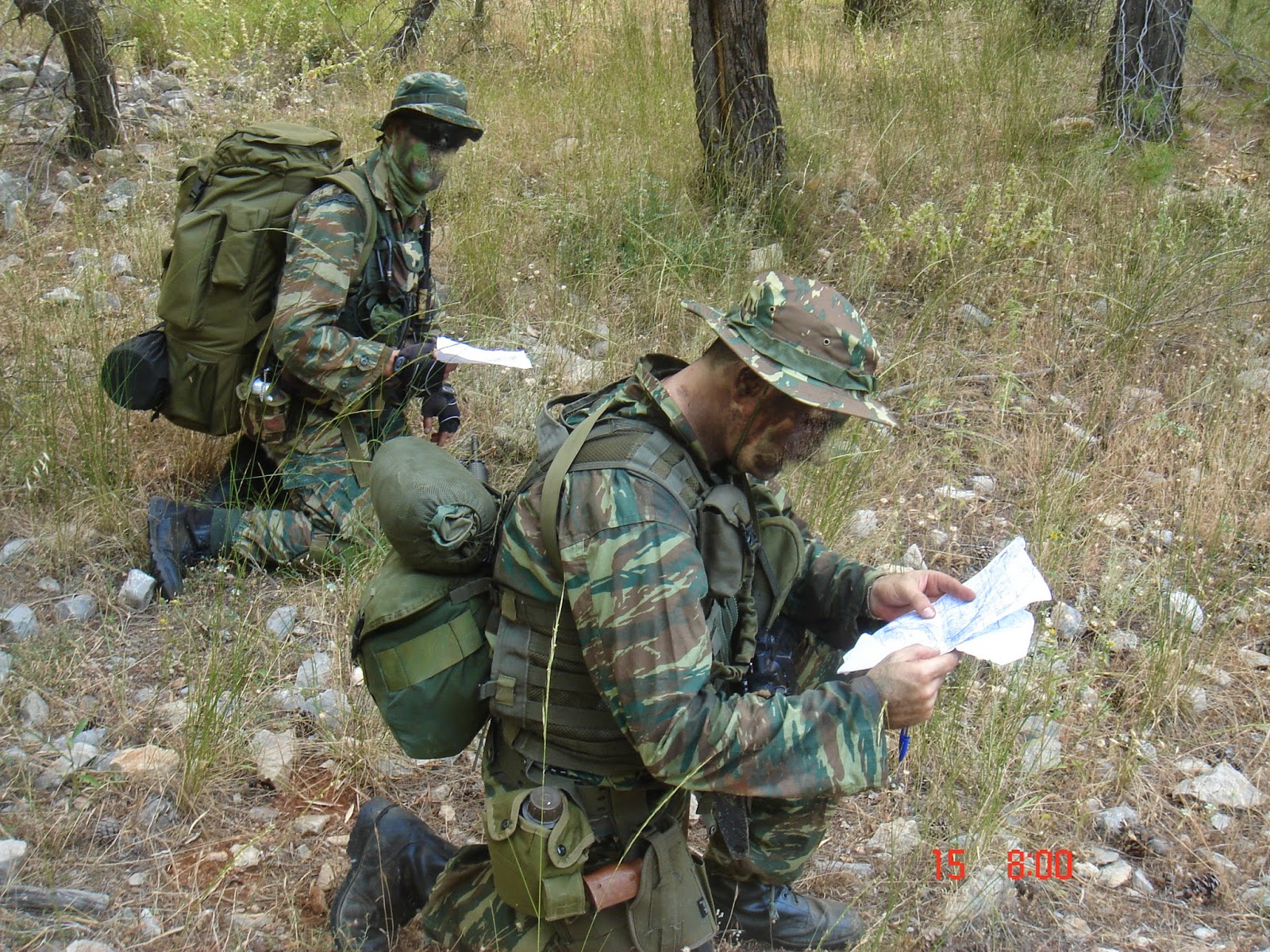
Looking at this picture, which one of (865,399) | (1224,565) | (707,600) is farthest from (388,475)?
(1224,565)

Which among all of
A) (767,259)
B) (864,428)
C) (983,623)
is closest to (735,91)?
(767,259)

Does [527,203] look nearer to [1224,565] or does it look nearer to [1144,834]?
[1224,565]

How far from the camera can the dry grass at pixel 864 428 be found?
8.98 feet

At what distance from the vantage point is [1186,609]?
3.29 metres

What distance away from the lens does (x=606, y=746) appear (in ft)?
7.12

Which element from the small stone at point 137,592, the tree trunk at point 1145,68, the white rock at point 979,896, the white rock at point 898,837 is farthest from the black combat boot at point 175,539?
the tree trunk at point 1145,68

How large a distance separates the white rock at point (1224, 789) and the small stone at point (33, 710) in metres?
3.02

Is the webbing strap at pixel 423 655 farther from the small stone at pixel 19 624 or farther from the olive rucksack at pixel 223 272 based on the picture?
the olive rucksack at pixel 223 272

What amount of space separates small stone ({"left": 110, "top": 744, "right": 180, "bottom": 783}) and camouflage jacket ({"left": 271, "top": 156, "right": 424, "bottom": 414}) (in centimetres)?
134

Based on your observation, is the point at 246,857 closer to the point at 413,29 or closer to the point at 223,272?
the point at 223,272

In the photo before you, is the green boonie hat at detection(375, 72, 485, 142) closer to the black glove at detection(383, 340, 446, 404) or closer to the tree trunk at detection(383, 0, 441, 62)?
the black glove at detection(383, 340, 446, 404)

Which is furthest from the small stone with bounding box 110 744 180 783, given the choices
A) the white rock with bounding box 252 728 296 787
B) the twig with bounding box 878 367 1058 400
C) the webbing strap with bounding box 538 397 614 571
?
the twig with bounding box 878 367 1058 400

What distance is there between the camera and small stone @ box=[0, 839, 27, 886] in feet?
8.14

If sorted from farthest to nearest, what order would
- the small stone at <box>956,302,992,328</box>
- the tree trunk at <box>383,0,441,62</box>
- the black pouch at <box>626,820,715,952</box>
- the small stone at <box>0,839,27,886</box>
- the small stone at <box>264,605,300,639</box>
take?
the tree trunk at <box>383,0,441,62</box> < the small stone at <box>956,302,992,328</box> < the small stone at <box>264,605,300,639</box> < the small stone at <box>0,839,27,886</box> < the black pouch at <box>626,820,715,952</box>
